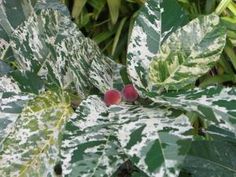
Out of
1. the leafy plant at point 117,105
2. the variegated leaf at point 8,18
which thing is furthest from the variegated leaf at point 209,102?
the variegated leaf at point 8,18

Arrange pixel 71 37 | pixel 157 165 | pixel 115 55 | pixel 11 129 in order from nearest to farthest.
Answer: pixel 157 165 < pixel 11 129 < pixel 71 37 < pixel 115 55

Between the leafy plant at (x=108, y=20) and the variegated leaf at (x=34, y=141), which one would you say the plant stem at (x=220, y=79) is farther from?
the variegated leaf at (x=34, y=141)

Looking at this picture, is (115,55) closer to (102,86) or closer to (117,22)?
(117,22)

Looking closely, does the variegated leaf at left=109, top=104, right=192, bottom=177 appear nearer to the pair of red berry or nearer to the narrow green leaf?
the pair of red berry

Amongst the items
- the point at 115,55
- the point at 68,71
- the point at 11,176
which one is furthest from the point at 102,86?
the point at 115,55

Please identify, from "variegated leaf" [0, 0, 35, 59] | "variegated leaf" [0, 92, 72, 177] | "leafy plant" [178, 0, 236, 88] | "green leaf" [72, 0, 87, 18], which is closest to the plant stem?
"leafy plant" [178, 0, 236, 88]

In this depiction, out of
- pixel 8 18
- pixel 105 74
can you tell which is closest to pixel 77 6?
pixel 8 18
